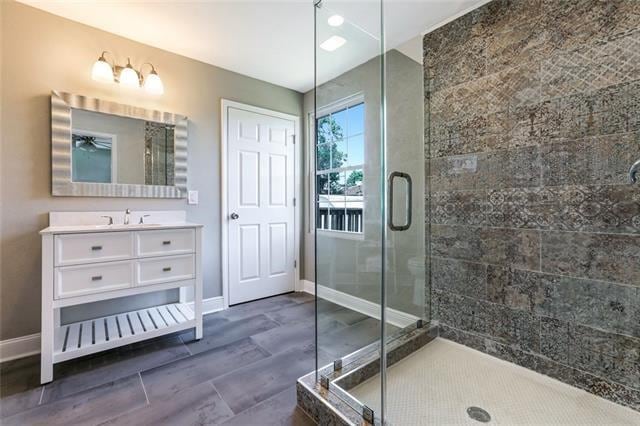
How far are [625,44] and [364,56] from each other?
4.77 ft

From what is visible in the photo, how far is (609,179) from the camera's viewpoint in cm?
138

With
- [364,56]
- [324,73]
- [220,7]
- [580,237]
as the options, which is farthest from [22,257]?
[580,237]

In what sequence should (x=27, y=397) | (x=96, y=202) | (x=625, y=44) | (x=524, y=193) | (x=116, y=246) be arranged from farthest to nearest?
1. (x=96, y=202)
2. (x=116, y=246)
3. (x=524, y=193)
4. (x=27, y=397)
5. (x=625, y=44)

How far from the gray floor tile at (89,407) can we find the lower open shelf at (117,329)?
0.90 ft

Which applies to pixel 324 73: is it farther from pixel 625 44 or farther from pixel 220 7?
pixel 625 44

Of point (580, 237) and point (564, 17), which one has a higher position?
point (564, 17)

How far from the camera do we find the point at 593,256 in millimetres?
1429

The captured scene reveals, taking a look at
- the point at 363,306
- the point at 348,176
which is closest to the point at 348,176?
the point at 348,176

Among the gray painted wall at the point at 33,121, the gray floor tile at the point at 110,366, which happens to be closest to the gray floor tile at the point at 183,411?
the gray floor tile at the point at 110,366

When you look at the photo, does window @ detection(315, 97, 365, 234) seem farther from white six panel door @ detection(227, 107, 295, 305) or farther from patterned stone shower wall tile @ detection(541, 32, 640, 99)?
patterned stone shower wall tile @ detection(541, 32, 640, 99)

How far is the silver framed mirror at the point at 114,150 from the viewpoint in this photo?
6.39ft

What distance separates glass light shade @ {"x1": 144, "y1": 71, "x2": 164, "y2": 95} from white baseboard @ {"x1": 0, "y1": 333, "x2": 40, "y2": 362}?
1.90m

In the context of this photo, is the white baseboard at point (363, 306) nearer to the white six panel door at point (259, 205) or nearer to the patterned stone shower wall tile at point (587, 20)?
the white six panel door at point (259, 205)

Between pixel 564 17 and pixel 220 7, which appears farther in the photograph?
pixel 220 7
